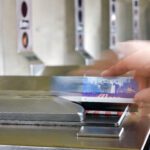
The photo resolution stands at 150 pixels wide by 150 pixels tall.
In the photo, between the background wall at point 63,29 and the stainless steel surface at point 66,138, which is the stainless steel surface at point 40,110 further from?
the background wall at point 63,29

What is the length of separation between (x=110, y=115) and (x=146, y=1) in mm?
399

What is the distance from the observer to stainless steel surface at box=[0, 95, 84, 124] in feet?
2.67

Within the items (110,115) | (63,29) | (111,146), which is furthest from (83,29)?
(111,146)

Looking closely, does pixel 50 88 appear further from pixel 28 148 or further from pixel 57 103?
pixel 28 148

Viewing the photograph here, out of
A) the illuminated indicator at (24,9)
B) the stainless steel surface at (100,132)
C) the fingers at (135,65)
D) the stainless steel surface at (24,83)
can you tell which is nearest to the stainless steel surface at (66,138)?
the stainless steel surface at (100,132)

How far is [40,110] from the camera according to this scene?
86 centimetres

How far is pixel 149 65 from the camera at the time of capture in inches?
30.0

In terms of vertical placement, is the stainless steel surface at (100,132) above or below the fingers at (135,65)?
below

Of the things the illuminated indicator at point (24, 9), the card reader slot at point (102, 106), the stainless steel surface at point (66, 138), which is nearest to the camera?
the stainless steel surface at point (66, 138)

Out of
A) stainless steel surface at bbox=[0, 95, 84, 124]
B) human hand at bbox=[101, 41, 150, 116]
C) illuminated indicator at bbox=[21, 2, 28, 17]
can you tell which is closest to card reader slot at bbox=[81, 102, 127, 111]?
stainless steel surface at bbox=[0, 95, 84, 124]

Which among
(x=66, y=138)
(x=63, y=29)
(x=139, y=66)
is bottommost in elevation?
(x=66, y=138)

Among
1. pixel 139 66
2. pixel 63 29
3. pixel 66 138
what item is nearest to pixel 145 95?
pixel 139 66

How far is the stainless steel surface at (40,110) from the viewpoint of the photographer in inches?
32.0

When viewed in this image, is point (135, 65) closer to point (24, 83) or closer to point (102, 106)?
point (102, 106)
